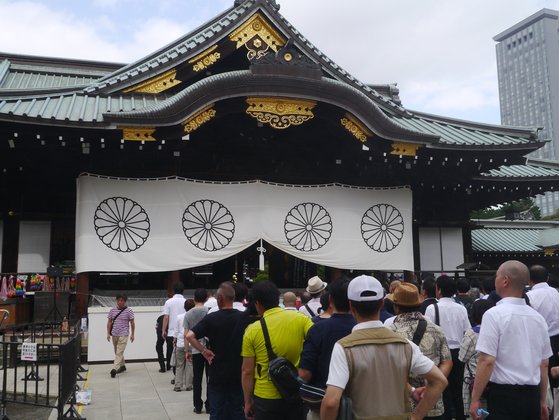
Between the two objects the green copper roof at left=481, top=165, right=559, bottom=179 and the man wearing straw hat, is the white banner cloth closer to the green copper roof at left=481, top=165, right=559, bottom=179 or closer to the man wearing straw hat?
the green copper roof at left=481, top=165, right=559, bottom=179

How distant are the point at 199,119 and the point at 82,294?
4.28 meters

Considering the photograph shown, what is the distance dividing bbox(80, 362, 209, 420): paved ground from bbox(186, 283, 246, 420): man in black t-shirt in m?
2.08

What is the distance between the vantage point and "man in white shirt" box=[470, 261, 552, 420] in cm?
341

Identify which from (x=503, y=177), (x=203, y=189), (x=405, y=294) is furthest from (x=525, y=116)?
(x=405, y=294)

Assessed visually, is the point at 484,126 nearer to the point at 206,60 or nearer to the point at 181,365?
the point at 206,60

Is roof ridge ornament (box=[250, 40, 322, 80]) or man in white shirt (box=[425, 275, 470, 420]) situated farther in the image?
roof ridge ornament (box=[250, 40, 322, 80])

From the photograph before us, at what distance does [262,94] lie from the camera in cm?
1022

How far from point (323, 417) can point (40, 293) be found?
9.35m

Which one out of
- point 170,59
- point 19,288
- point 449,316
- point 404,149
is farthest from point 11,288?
point 449,316

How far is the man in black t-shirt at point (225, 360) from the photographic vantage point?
4.42 meters

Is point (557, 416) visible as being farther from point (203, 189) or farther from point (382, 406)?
point (203, 189)

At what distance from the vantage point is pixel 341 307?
3.34m

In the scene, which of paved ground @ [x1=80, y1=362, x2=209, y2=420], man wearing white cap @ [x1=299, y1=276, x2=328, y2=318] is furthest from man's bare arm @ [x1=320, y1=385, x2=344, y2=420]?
paved ground @ [x1=80, y1=362, x2=209, y2=420]

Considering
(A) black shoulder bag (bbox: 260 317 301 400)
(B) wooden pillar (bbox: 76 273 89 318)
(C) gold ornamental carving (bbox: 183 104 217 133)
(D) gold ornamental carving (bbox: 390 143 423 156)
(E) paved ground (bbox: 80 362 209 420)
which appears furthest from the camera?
(D) gold ornamental carving (bbox: 390 143 423 156)
